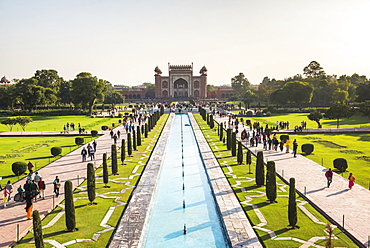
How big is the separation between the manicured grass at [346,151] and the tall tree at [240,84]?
285 ft

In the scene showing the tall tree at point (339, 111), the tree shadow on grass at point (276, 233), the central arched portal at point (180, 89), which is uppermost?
the central arched portal at point (180, 89)

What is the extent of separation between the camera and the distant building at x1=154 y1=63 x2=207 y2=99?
11138cm

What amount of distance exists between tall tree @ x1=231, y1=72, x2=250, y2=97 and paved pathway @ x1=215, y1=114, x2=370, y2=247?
99486 millimetres

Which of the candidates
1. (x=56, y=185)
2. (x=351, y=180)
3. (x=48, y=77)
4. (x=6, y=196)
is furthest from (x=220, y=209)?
(x=48, y=77)

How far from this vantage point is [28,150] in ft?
84.5

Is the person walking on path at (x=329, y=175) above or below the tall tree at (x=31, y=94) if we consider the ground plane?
below

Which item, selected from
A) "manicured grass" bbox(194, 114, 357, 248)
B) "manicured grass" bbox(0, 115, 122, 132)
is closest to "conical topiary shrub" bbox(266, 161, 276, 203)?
"manicured grass" bbox(194, 114, 357, 248)

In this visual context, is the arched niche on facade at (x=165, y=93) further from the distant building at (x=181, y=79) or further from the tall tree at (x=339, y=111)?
the tall tree at (x=339, y=111)

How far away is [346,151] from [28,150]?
2146 centimetres

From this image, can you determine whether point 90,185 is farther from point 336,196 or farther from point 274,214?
point 336,196

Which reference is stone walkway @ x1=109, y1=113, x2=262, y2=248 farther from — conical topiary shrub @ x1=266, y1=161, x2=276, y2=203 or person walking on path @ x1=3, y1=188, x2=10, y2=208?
person walking on path @ x1=3, y1=188, x2=10, y2=208

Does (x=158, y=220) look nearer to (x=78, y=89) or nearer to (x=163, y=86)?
(x=78, y=89)

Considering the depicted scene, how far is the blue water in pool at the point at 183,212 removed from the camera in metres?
10.7

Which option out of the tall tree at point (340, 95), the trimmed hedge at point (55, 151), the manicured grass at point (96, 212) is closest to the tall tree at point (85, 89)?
the trimmed hedge at point (55, 151)
